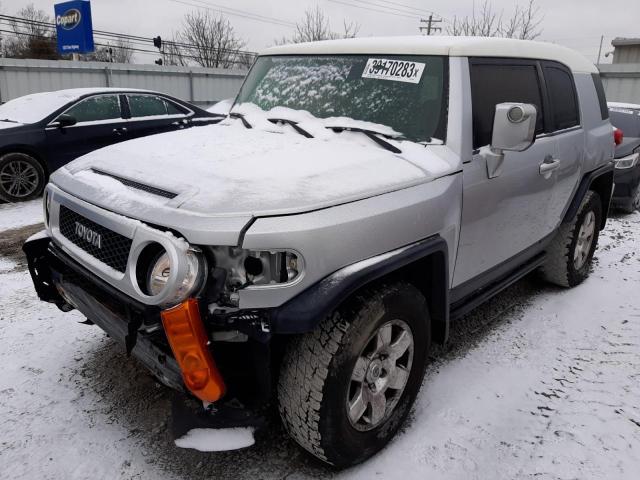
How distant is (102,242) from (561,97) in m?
3.25

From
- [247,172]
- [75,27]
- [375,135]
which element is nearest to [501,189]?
[375,135]

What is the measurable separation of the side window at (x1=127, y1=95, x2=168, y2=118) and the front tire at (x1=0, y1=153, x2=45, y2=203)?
1707mm

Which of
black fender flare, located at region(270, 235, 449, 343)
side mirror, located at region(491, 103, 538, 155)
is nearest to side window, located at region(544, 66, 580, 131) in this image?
side mirror, located at region(491, 103, 538, 155)

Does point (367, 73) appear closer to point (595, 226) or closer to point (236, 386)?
point (236, 386)

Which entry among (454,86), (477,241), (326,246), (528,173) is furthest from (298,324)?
(528,173)

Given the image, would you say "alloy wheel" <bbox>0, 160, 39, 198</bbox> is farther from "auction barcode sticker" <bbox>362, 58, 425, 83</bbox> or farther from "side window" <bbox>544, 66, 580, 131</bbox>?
"side window" <bbox>544, 66, 580, 131</bbox>

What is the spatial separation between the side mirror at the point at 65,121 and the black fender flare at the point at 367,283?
21.5ft

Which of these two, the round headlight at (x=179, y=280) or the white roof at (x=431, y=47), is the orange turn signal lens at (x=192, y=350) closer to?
the round headlight at (x=179, y=280)

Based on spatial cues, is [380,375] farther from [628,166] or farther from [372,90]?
[628,166]

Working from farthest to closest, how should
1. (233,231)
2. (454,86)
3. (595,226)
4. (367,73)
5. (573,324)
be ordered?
(595,226) → (573,324) → (367,73) → (454,86) → (233,231)

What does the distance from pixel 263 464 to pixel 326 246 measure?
3.80 feet

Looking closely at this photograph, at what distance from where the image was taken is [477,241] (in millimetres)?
2867

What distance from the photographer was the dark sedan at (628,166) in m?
6.77

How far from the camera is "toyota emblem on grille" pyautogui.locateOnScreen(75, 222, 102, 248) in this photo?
223 centimetres
